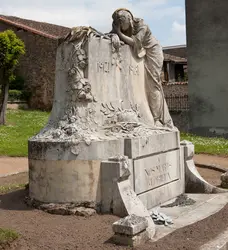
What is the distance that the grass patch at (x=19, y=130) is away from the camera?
14.3 meters

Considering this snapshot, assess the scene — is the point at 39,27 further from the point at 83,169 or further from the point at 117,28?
the point at 83,169

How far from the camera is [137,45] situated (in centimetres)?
742

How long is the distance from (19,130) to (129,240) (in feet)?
48.8

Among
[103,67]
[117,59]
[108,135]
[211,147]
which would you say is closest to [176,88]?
[211,147]

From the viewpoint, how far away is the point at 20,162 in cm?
1279

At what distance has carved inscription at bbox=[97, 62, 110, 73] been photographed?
21.4ft

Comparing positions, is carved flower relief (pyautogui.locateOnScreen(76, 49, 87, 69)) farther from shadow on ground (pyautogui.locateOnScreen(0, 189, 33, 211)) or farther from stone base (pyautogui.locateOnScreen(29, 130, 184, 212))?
shadow on ground (pyautogui.locateOnScreen(0, 189, 33, 211))

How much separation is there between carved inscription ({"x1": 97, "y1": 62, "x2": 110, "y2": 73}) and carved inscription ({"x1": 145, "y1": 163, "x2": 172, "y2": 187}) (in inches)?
64.3

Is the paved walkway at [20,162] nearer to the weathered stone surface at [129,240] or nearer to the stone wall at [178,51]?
the weathered stone surface at [129,240]

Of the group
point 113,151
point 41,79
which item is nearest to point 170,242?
point 113,151

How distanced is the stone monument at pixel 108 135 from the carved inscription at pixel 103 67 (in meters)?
0.02

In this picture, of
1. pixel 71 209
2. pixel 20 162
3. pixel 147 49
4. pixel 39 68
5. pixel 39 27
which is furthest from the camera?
pixel 39 27

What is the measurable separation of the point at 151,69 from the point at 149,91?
1.26 feet

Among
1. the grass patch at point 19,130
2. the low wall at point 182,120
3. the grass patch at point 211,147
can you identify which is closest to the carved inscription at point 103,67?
the grass patch at point 19,130
